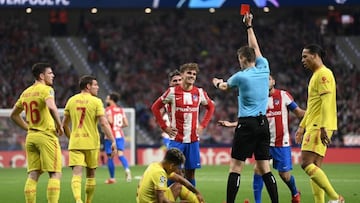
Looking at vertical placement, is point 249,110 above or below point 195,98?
below

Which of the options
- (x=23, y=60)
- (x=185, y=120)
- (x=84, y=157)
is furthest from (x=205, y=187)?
(x=23, y=60)

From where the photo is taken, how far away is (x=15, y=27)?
3972cm

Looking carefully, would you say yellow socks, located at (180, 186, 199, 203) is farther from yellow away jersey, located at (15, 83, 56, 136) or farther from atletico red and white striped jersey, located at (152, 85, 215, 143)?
yellow away jersey, located at (15, 83, 56, 136)

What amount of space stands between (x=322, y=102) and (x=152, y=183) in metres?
2.62

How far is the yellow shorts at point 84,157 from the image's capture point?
44.6 feet

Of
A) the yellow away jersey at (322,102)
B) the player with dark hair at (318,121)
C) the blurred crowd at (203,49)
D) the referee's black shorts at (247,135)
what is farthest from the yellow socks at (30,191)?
the blurred crowd at (203,49)

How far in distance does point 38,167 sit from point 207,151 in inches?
772

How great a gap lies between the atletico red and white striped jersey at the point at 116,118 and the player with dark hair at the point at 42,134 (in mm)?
9335

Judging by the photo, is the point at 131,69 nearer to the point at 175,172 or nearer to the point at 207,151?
Result: the point at 207,151

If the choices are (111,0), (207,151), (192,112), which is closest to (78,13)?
(111,0)

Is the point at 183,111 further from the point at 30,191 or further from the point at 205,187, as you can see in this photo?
the point at 205,187

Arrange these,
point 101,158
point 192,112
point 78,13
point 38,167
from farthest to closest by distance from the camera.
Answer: point 78,13 < point 101,158 < point 192,112 < point 38,167

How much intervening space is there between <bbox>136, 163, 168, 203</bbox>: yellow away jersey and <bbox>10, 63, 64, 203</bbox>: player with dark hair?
5.09 ft

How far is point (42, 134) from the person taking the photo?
40.1 ft
